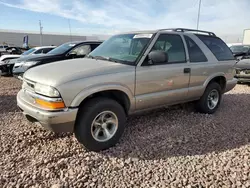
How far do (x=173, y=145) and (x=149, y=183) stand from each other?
1.04 metres

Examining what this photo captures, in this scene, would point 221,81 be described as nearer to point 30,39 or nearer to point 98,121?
point 98,121

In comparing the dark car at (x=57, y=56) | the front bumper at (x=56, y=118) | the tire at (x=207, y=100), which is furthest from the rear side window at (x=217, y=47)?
the dark car at (x=57, y=56)

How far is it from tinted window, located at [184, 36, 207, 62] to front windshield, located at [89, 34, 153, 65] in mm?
990

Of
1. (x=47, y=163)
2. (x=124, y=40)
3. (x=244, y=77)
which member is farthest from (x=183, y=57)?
(x=244, y=77)

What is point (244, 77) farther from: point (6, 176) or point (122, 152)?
point (6, 176)

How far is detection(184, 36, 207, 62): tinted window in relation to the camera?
4.16m

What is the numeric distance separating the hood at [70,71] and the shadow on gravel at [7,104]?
1.96 meters

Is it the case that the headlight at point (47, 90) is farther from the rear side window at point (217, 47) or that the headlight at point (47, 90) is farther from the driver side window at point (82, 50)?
the driver side window at point (82, 50)

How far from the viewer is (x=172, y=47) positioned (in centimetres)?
392

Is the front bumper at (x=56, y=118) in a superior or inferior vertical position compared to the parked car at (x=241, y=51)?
inferior

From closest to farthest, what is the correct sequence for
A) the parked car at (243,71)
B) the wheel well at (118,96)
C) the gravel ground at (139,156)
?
the gravel ground at (139,156) < the wheel well at (118,96) < the parked car at (243,71)

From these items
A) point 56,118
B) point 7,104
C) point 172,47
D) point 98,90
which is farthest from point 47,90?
point 7,104

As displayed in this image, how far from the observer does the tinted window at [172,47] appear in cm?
373

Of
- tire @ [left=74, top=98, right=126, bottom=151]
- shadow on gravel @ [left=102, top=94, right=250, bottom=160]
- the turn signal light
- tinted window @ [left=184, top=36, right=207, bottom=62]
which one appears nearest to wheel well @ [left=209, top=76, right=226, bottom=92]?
shadow on gravel @ [left=102, top=94, right=250, bottom=160]
